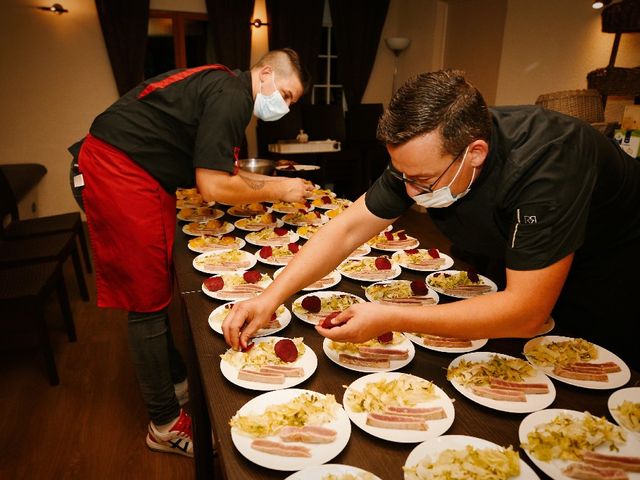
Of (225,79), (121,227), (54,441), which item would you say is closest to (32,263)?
(54,441)

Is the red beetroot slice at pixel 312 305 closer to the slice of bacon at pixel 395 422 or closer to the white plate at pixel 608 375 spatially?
the slice of bacon at pixel 395 422

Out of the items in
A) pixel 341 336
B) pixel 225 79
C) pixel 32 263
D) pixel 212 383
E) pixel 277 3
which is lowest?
pixel 32 263

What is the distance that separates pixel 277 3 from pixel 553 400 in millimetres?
6182

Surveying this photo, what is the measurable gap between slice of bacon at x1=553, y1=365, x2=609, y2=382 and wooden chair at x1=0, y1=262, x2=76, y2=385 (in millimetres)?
2398

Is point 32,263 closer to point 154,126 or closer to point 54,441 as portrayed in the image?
point 54,441

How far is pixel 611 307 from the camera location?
1574 millimetres

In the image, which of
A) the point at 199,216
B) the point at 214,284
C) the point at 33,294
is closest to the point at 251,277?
the point at 214,284

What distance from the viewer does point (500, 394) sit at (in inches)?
42.6

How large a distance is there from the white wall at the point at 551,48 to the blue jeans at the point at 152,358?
→ 4.02 metres

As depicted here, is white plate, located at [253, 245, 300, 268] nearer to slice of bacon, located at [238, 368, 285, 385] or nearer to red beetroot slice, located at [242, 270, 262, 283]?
red beetroot slice, located at [242, 270, 262, 283]

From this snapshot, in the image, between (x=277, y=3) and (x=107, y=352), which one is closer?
(x=107, y=352)

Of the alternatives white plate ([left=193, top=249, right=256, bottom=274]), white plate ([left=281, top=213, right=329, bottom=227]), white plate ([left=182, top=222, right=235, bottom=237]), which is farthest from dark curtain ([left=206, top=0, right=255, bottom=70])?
white plate ([left=193, top=249, right=256, bottom=274])

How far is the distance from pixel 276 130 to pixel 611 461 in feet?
18.4

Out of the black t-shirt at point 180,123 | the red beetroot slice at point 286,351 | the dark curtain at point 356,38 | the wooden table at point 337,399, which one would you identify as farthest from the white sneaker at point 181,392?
the dark curtain at point 356,38
